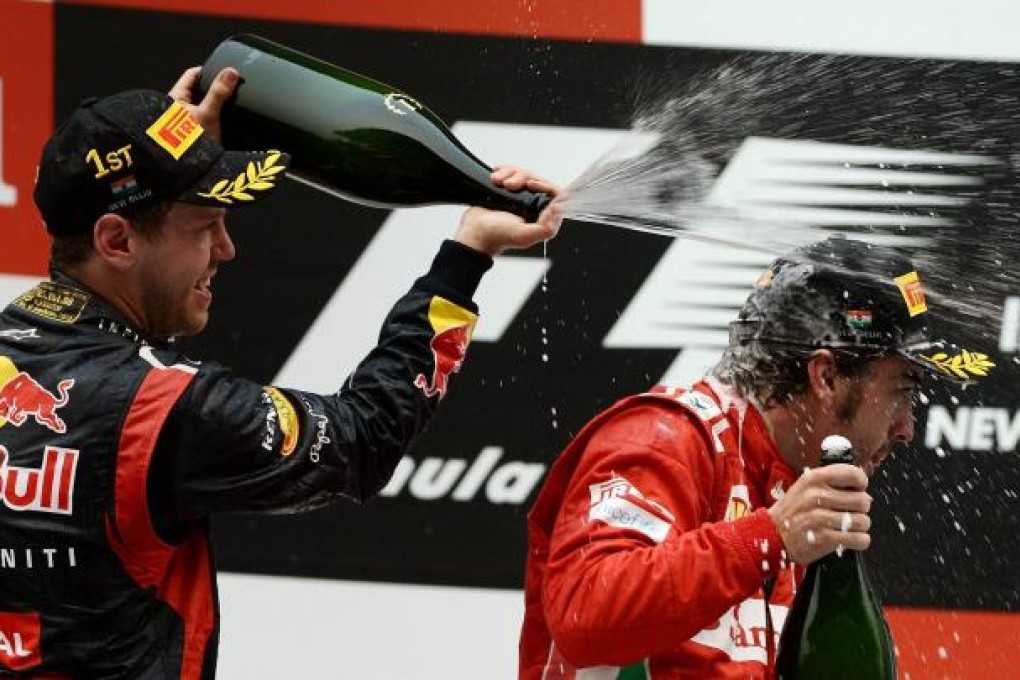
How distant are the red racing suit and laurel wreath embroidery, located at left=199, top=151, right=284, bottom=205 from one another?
19.7 inches

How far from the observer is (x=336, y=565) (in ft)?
11.2

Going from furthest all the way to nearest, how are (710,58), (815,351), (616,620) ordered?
(710,58), (815,351), (616,620)

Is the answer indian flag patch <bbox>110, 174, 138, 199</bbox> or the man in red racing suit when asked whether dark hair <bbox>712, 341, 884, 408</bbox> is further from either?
indian flag patch <bbox>110, 174, 138, 199</bbox>

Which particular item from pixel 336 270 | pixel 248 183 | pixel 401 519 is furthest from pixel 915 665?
pixel 248 183

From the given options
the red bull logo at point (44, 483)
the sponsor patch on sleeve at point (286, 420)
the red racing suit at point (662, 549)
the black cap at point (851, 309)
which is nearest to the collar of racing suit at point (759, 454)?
the red racing suit at point (662, 549)

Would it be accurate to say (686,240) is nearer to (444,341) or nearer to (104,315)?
(444,341)

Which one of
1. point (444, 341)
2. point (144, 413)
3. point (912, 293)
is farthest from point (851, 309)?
point (144, 413)

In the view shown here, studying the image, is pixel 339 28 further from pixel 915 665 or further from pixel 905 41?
pixel 915 665

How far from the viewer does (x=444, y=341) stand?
78.2 inches

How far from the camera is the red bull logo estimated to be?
1830 millimetres

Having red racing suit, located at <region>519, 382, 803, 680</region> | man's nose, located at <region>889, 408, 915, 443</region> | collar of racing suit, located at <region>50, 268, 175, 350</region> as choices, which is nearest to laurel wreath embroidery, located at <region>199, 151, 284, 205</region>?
collar of racing suit, located at <region>50, 268, 175, 350</region>

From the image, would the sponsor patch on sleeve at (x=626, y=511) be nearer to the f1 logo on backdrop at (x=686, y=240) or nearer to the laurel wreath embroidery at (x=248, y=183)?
the laurel wreath embroidery at (x=248, y=183)

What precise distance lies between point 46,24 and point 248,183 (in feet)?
5.35

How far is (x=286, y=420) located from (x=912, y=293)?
2.70 ft
